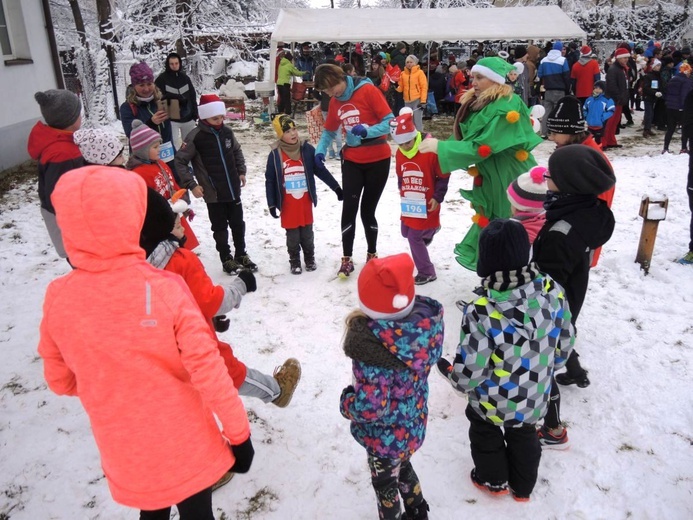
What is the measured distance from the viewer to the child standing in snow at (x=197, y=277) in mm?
2129

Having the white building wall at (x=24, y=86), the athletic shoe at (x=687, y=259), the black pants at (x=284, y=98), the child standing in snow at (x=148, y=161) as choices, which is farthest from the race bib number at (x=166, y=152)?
the black pants at (x=284, y=98)

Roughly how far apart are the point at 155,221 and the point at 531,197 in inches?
98.9

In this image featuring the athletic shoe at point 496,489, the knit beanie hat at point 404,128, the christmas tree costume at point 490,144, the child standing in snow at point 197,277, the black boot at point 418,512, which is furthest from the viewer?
the knit beanie hat at point 404,128

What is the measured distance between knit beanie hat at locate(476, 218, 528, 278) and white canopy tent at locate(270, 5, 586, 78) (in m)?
12.6

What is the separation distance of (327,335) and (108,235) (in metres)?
2.80

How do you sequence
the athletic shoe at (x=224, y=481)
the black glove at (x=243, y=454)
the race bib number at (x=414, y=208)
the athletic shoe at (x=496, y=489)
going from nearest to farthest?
1. the black glove at (x=243, y=454)
2. the athletic shoe at (x=496, y=489)
3. the athletic shoe at (x=224, y=481)
4. the race bib number at (x=414, y=208)

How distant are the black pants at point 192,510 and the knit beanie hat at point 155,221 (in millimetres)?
1036

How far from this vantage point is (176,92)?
25.2 ft

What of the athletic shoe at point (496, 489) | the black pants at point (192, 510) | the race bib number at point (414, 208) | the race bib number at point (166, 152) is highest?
the race bib number at point (166, 152)

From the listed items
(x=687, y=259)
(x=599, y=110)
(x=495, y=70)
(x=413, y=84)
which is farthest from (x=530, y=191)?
(x=413, y=84)

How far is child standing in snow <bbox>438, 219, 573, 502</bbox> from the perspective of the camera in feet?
7.34

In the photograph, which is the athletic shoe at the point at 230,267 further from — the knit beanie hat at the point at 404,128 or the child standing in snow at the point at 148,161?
the knit beanie hat at the point at 404,128

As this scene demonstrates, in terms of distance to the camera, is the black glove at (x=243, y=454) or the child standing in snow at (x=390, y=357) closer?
the black glove at (x=243, y=454)

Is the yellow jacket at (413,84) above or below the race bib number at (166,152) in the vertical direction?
above
